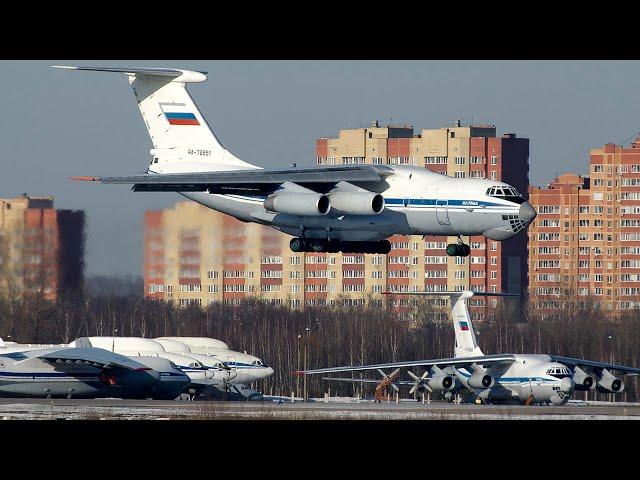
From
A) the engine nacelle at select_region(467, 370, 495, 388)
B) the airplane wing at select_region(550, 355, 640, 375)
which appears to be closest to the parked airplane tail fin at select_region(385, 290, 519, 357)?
the engine nacelle at select_region(467, 370, 495, 388)

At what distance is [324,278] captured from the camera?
56.9 meters

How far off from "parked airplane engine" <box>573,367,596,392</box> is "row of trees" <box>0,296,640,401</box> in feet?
25.6

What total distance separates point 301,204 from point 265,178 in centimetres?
214

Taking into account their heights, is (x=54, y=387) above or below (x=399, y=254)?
below

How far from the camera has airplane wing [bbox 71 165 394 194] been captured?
37.2 metres

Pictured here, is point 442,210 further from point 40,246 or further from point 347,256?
point 347,256

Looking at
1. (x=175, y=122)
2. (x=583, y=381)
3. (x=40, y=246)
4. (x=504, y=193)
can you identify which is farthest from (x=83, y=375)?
(x=504, y=193)

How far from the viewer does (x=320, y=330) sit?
5944cm

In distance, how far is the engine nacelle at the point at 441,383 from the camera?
59.8 metres

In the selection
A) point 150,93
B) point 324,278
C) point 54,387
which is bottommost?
point 54,387

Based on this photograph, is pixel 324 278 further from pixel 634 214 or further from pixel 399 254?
pixel 634 214
